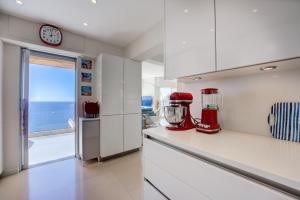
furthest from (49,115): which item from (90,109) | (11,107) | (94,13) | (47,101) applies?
(94,13)

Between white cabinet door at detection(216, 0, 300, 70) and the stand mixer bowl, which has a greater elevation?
white cabinet door at detection(216, 0, 300, 70)

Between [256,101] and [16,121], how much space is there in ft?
10.6

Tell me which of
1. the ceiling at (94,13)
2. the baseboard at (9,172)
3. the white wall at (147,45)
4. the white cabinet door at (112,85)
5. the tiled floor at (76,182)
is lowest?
the tiled floor at (76,182)

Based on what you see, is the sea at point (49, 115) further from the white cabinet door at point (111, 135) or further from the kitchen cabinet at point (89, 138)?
the white cabinet door at point (111, 135)

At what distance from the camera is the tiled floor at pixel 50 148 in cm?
265

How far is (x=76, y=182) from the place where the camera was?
1.91 m

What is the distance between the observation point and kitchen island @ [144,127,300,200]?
503 mm

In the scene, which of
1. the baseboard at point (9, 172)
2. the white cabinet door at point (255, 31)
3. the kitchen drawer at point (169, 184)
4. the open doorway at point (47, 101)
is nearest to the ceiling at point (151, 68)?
the open doorway at point (47, 101)

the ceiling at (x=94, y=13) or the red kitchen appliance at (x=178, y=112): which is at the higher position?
the ceiling at (x=94, y=13)

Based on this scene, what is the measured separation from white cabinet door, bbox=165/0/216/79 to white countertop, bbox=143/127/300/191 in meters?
0.54

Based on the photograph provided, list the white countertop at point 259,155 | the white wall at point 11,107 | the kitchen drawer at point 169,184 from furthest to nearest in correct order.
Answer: the white wall at point 11,107
the kitchen drawer at point 169,184
the white countertop at point 259,155

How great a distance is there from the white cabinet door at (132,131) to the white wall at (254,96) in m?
1.99

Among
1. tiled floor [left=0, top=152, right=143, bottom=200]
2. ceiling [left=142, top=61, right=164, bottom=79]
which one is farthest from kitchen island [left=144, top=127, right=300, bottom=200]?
ceiling [left=142, top=61, right=164, bottom=79]

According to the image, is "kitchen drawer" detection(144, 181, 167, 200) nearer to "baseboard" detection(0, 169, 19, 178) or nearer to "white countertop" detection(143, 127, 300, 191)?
"white countertop" detection(143, 127, 300, 191)
